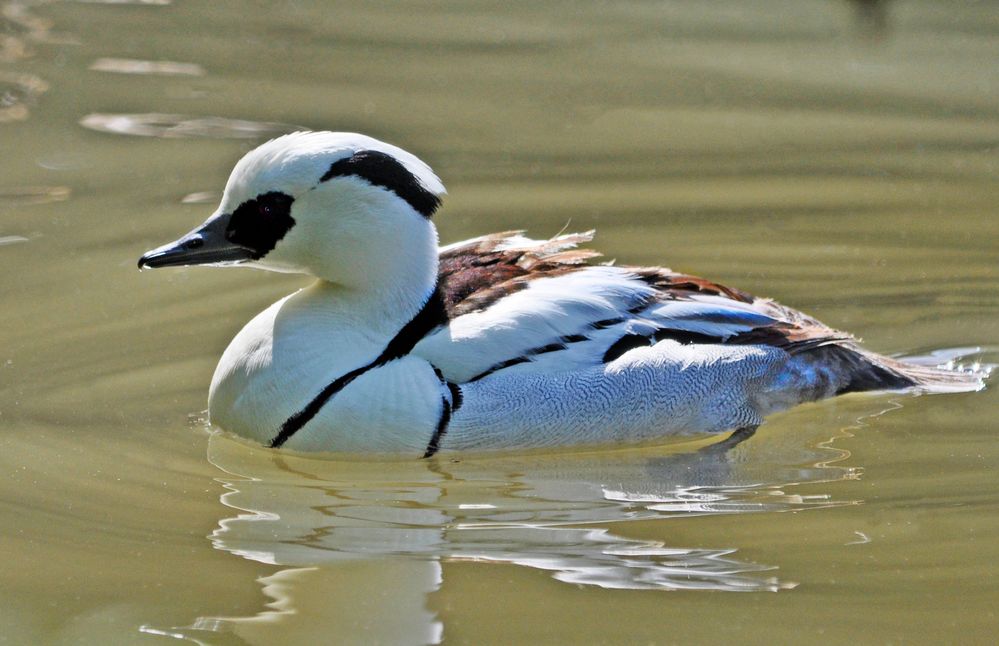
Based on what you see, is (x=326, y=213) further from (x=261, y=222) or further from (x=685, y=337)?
(x=685, y=337)

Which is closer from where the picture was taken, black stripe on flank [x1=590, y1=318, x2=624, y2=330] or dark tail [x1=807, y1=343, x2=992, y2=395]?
black stripe on flank [x1=590, y1=318, x2=624, y2=330]

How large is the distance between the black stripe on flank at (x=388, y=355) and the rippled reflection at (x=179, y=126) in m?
4.92

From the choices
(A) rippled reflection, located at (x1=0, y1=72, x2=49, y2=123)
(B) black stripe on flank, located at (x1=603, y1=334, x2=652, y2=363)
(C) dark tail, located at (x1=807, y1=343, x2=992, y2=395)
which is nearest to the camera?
(B) black stripe on flank, located at (x1=603, y1=334, x2=652, y2=363)

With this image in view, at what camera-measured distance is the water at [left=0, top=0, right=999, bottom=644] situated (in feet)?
19.6

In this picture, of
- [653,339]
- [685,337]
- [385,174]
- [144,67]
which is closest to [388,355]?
[385,174]

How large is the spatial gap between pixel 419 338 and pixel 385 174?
2.61ft

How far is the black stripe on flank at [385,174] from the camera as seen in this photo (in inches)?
288

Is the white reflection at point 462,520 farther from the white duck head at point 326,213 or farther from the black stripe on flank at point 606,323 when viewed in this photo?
the white duck head at point 326,213

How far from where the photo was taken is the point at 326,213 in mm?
7387

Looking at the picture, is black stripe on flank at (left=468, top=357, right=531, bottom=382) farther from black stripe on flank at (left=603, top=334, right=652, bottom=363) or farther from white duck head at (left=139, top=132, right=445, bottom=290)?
white duck head at (left=139, top=132, right=445, bottom=290)

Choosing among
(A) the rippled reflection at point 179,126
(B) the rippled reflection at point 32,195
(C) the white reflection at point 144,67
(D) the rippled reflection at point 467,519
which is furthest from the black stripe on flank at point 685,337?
(C) the white reflection at point 144,67

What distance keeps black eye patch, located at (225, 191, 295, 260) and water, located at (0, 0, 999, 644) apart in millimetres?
1033

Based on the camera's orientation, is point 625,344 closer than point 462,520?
No

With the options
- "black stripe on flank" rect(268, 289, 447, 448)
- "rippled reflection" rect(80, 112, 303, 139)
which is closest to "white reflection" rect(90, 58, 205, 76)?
"rippled reflection" rect(80, 112, 303, 139)
